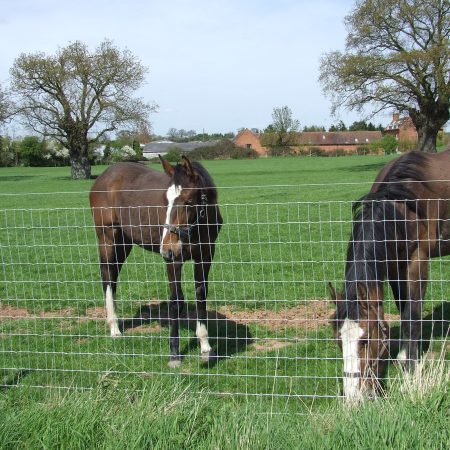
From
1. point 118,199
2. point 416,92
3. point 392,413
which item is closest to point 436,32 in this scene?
point 416,92

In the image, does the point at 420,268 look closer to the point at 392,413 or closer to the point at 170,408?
the point at 392,413

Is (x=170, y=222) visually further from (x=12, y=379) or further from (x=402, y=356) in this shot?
(x=402, y=356)

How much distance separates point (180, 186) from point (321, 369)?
2.13m

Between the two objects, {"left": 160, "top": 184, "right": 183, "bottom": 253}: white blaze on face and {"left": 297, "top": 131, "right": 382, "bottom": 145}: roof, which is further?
{"left": 297, "top": 131, "right": 382, "bottom": 145}: roof

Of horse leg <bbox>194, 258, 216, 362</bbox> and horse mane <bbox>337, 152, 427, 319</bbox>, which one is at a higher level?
horse mane <bbox>337, 152, 427, 319</bbox>

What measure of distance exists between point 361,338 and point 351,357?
0.49ft

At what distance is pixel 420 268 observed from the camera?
5.41 meters

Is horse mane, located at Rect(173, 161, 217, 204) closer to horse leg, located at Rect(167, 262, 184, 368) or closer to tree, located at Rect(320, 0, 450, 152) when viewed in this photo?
horse leg, located at Rect(167, 262, 184, 368)

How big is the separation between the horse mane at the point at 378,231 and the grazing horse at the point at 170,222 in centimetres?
143

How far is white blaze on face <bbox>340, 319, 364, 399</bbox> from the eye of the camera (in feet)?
13.4

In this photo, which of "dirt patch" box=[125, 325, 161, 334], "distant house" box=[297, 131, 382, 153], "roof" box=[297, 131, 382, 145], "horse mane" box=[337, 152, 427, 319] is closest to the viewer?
"horse mane" box=[337, 152, 427, 319]

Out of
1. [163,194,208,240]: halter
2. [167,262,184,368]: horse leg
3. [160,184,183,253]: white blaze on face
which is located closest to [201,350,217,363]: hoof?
[167,262,184,368]: horse leg

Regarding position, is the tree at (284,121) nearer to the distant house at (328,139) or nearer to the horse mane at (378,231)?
the distant house at (328,139)

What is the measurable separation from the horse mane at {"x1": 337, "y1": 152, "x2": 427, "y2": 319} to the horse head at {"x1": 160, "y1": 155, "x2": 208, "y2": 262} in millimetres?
1519
